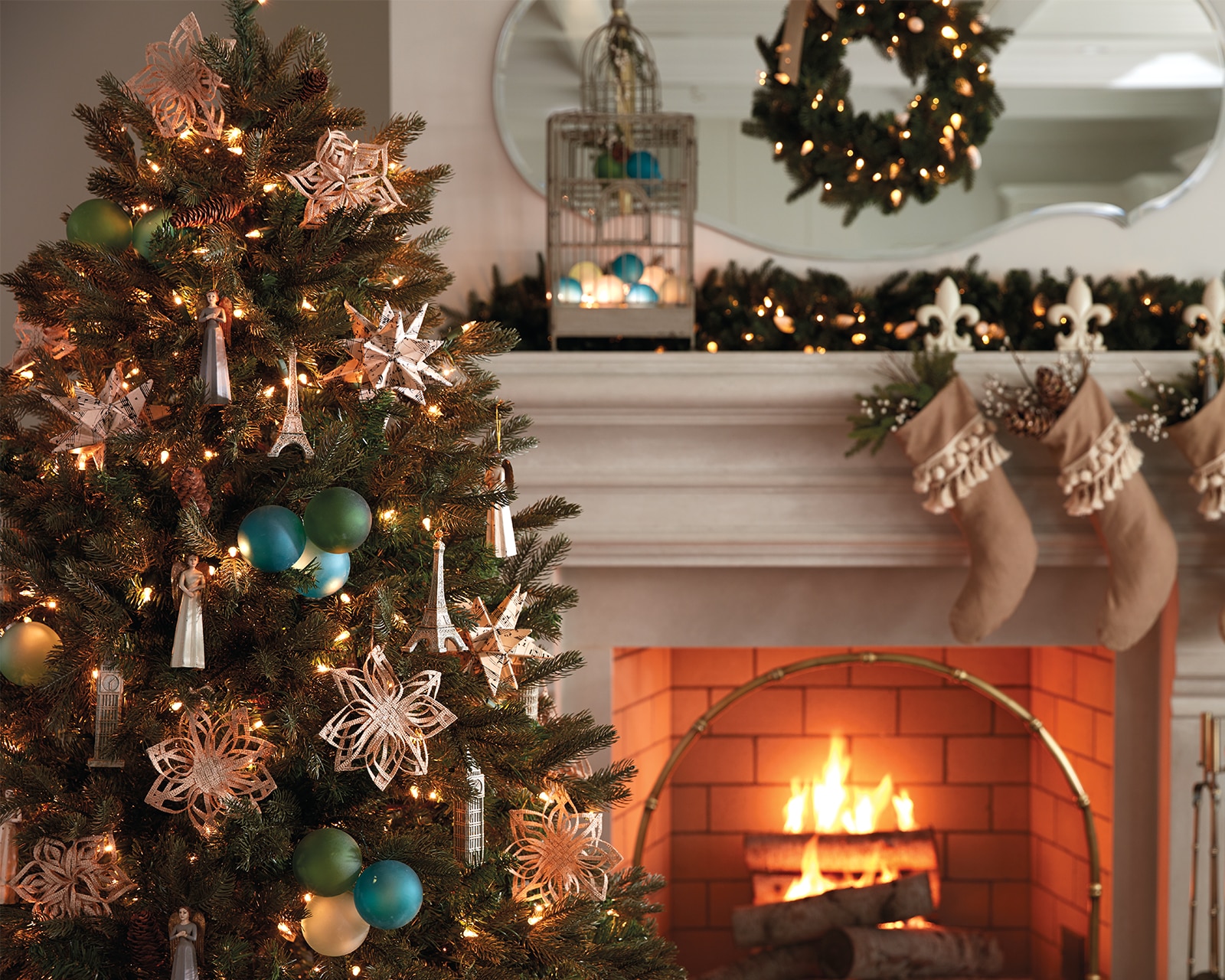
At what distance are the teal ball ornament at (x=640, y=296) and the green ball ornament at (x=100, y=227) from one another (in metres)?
0.85

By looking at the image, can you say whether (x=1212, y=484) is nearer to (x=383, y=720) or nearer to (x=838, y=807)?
(x=838, y=807)

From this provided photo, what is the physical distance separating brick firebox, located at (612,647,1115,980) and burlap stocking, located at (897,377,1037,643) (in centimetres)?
A: 48

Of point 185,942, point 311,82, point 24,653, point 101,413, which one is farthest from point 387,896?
point 311,82

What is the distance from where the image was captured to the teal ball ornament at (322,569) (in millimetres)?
1016

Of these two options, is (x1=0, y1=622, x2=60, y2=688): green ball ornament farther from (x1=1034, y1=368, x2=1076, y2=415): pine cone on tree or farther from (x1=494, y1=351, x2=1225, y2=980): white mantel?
(x1=1034, y1=368, x2=1076, y2=415): pine cone on tree

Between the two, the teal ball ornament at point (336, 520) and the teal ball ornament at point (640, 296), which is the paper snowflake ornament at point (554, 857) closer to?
the teal ball ornament at point (336, 520)

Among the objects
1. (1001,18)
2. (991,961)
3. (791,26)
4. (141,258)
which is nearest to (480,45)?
(791,26)

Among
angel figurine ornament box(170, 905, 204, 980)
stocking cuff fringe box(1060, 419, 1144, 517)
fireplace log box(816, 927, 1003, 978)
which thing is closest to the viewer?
angel figurine ornament box(170, 905, 204, 980)

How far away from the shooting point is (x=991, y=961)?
2.08 meters

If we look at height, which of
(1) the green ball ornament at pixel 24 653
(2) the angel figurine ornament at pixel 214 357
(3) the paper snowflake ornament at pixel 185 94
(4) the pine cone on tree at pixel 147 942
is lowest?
(4) the pine cone on tree at pixel 147 942

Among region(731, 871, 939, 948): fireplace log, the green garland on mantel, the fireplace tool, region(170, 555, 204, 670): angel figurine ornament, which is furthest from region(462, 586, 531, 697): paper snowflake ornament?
the fireplace tool

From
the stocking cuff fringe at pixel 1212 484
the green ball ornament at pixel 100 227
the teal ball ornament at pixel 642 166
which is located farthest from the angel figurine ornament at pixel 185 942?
the stocking cuff fringe at pixel 1212 484

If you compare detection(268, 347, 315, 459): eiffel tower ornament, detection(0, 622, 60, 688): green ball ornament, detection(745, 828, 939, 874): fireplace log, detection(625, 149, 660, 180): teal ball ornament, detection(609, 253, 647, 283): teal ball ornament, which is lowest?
detection(745, 828, 939, 874): fireplace log

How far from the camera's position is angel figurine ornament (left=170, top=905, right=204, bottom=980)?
942 millimetres
